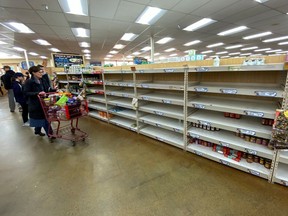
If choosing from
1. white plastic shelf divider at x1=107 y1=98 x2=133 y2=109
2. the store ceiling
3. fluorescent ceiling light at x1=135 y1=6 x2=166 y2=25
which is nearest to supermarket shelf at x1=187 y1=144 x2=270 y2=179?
white plastic shelf divider at x1=107 y1=98 x2=133 y2=109

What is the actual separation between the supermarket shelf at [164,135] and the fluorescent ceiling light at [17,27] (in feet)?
20.6

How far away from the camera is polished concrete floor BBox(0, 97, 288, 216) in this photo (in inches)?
61.4

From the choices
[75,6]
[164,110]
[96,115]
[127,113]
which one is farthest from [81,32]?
[164,110]

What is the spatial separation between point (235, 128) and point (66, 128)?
381 centimetres

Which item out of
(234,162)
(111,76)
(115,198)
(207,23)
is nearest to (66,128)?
(111,76)

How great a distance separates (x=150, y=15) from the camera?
4.94 metres

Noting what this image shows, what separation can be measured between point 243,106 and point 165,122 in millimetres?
1355

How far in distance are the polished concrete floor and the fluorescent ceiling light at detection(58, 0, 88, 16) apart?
12.4ft

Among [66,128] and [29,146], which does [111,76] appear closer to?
[66,128]

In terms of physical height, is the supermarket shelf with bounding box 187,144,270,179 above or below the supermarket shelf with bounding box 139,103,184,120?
below

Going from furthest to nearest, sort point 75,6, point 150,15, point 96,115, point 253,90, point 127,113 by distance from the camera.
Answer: point 150,15 < point 96,115 < point 75,6 < point 127,113 < point 253,90

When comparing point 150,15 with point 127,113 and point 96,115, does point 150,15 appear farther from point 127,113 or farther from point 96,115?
point 96,115

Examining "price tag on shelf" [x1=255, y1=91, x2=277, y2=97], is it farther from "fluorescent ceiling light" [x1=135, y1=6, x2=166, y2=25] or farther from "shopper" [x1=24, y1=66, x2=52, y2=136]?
"fluorescent ceiling light" [x1=135, y1=6, x2=166, y2=25]

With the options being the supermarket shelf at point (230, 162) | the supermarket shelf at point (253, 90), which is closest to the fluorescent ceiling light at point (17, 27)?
the supermarket shelf at point (253, 90)
